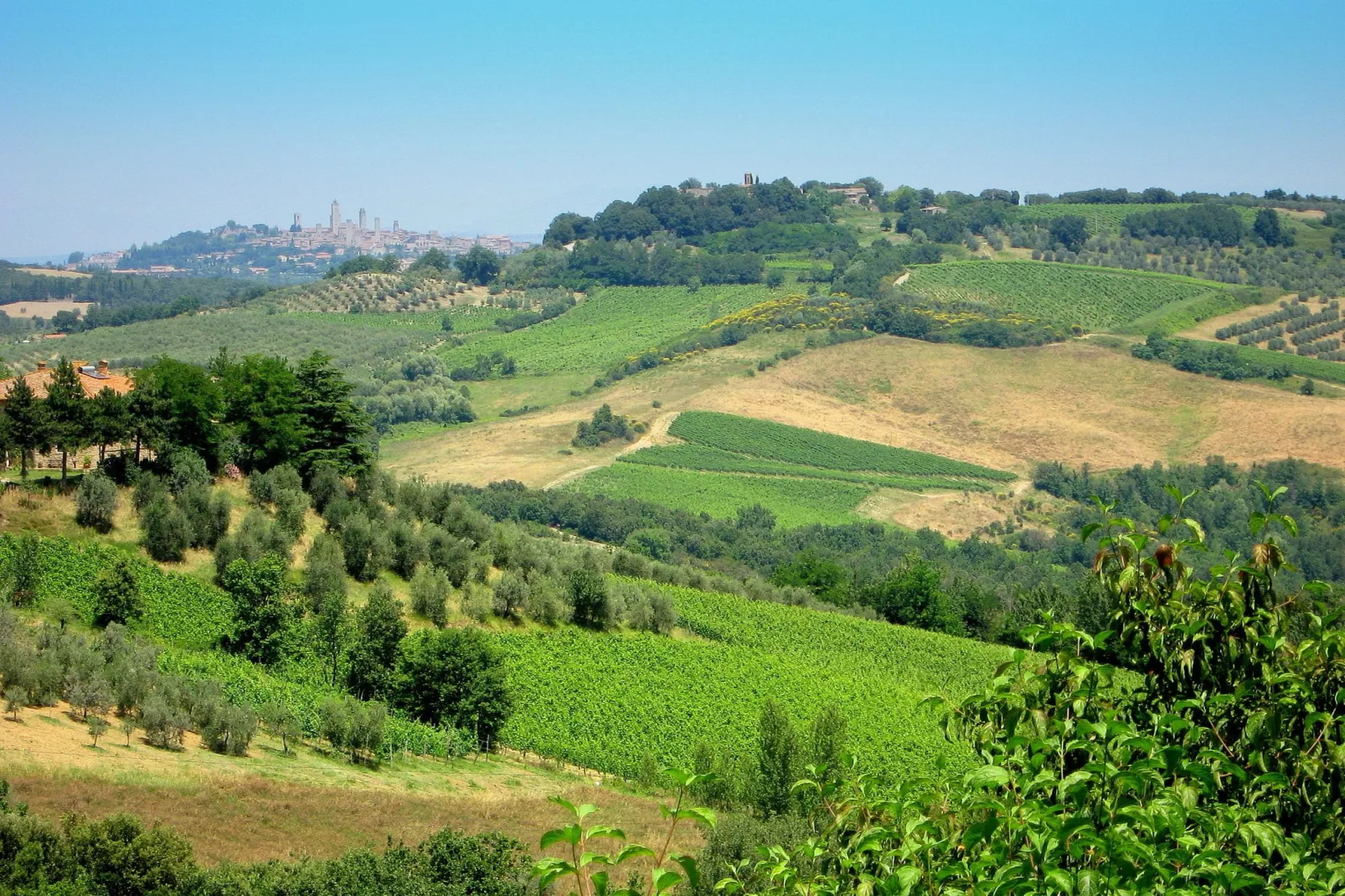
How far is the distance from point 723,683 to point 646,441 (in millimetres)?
58894

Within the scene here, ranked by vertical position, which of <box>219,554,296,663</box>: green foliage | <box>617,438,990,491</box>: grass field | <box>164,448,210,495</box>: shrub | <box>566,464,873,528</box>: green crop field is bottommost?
<box>566,464,873,528</box>: green crop field

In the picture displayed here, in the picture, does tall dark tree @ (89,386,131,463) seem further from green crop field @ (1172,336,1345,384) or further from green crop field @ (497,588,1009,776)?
green crop field @ (1172,336,1345,384)

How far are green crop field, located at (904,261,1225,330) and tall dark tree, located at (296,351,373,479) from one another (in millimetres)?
93791

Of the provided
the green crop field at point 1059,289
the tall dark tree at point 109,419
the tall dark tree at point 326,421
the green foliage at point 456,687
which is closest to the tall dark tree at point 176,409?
the tall dark tree at point 109,419

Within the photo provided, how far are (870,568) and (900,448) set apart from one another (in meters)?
25.7

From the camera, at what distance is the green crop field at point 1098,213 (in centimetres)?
16075

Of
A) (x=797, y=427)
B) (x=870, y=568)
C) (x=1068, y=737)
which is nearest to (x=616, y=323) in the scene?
(x=797, y=427)

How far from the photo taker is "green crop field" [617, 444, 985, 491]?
307 feet

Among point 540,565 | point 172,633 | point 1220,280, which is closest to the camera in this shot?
point 172,633

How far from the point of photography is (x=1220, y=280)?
139m

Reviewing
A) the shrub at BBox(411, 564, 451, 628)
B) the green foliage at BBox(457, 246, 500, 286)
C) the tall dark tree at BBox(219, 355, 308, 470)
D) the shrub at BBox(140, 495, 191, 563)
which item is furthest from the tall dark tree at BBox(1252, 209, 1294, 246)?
the shrub at BBox(140, 495, 191, 563)

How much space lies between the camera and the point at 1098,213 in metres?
167

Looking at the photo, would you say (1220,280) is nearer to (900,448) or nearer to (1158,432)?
(1158,432)

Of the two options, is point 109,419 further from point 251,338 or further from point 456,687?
point 251,338
